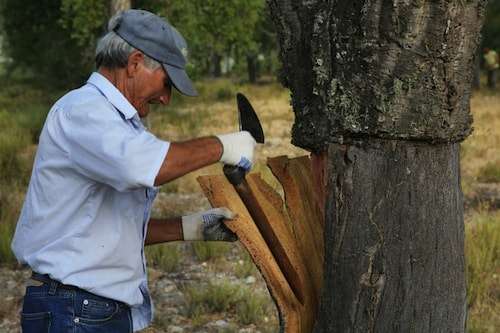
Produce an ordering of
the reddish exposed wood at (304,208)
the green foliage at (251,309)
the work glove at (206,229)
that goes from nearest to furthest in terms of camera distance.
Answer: the reddish exposed wood at (304,208) → the work glove at (206,229) → the green foliage at (251,309)

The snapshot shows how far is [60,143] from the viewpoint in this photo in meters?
2.21

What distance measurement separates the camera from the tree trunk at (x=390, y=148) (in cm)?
200

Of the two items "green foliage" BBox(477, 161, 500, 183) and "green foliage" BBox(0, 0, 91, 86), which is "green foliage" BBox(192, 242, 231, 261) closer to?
"green foliage" BBox(477, 161, 500, 183)

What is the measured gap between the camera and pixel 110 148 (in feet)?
6.75

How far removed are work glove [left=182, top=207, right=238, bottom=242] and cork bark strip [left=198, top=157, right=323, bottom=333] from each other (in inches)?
6.5

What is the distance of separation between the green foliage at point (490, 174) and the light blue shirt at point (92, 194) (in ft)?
23.9

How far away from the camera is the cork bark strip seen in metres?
2.37

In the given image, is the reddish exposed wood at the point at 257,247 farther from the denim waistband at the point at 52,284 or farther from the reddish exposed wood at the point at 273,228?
the denim waistband at the point at 52,284

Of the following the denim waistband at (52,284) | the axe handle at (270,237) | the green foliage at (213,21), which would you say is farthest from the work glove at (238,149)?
the green foliage at (213,21)

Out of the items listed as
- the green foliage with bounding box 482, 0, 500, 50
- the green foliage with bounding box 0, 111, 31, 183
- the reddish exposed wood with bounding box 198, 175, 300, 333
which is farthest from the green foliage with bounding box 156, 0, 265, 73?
the reddish exposed wood with bounding box 198, 175, 300, 333

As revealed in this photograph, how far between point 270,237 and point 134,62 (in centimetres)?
77

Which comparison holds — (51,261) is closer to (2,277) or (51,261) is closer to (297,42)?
(297,42)

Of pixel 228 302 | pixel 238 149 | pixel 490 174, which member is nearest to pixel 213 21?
pixel 490 174

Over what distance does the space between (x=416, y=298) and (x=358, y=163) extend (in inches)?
18.6
